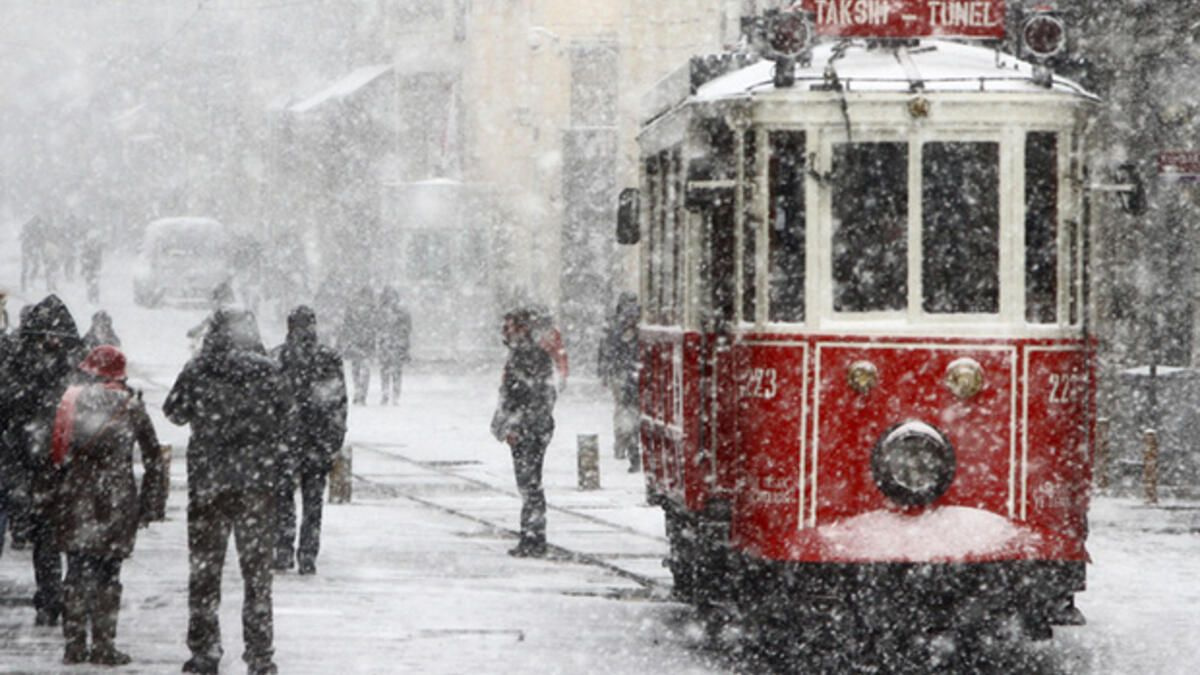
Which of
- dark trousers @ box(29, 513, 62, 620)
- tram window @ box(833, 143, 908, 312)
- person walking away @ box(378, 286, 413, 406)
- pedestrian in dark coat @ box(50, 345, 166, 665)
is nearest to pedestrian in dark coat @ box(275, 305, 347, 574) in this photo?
dark trousers @ box(29, 513, 62, 620)

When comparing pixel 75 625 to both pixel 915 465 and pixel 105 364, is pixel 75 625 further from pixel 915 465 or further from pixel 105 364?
pixel 915 465

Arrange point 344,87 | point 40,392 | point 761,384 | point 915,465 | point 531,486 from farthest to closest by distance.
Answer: point 344,87, point 531,486, point 40,392, point 761,384, point 915,465

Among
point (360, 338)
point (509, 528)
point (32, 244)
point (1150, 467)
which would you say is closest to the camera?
point (509, 528)

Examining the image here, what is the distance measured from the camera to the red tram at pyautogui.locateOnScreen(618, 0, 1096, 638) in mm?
12172

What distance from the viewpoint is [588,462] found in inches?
942

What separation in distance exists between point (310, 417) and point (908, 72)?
5.41 m

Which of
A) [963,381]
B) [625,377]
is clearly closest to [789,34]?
[963,381]

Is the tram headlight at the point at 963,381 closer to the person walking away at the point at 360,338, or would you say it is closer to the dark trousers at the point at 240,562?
the dark trousers at the point at 240,562

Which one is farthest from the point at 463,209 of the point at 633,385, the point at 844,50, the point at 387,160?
the point at 844,50

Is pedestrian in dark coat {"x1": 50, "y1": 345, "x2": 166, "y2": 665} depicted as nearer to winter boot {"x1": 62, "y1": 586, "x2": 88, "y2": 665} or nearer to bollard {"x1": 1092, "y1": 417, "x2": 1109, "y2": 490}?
winter boot {"x1": 62, "y1": 586, "x2": 88, "y2": 665}

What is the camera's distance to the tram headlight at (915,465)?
12031 millimetres

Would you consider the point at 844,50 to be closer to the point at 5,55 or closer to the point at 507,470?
the point at 507,470

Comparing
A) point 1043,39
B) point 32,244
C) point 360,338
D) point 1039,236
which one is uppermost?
point 1043,39

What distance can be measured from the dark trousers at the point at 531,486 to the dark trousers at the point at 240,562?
5.94 metres
